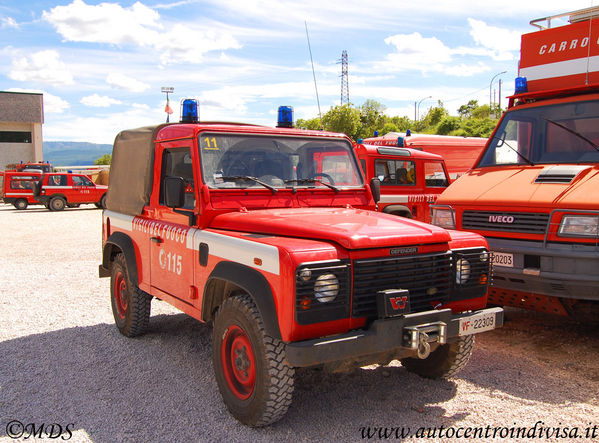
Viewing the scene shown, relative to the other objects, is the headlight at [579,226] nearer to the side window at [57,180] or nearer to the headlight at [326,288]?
the headlight at [326,288]

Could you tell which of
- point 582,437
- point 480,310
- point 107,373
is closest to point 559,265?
point 480,310

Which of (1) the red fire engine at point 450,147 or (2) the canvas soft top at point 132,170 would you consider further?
(1) the red fire engine at point 450,147

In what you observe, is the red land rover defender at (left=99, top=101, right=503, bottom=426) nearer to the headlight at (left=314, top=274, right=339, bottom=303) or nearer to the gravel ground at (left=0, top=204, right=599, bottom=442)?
the headlight at (left=314, top=274, right=339, bottom=303)

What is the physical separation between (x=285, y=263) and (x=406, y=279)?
0.91 m

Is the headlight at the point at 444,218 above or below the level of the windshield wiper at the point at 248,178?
below

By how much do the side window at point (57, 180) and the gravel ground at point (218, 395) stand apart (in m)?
20.2

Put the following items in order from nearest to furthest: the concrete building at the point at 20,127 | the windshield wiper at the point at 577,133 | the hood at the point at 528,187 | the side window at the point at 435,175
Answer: the hood at the point at 528,187 < the windshield wiper at the point at 577,133 < the side window at the point at 435,175 < the concrete building at the point at 20,127

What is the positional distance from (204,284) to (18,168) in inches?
1317

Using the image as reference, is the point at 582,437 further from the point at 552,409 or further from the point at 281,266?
the point at 281,266

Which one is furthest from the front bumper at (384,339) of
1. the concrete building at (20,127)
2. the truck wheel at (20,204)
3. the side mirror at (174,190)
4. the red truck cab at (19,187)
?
the concrete building at (20,127)

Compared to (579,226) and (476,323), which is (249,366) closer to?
(476,323)

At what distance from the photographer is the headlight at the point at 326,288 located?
3396 mm

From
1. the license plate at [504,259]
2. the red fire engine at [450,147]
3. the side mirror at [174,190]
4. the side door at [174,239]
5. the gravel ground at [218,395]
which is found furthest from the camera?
the red fire engine at [450,147]

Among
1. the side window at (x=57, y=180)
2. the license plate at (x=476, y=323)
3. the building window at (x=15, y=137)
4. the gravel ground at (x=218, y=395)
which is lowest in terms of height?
the gravel ground at (x=218, y=395)
